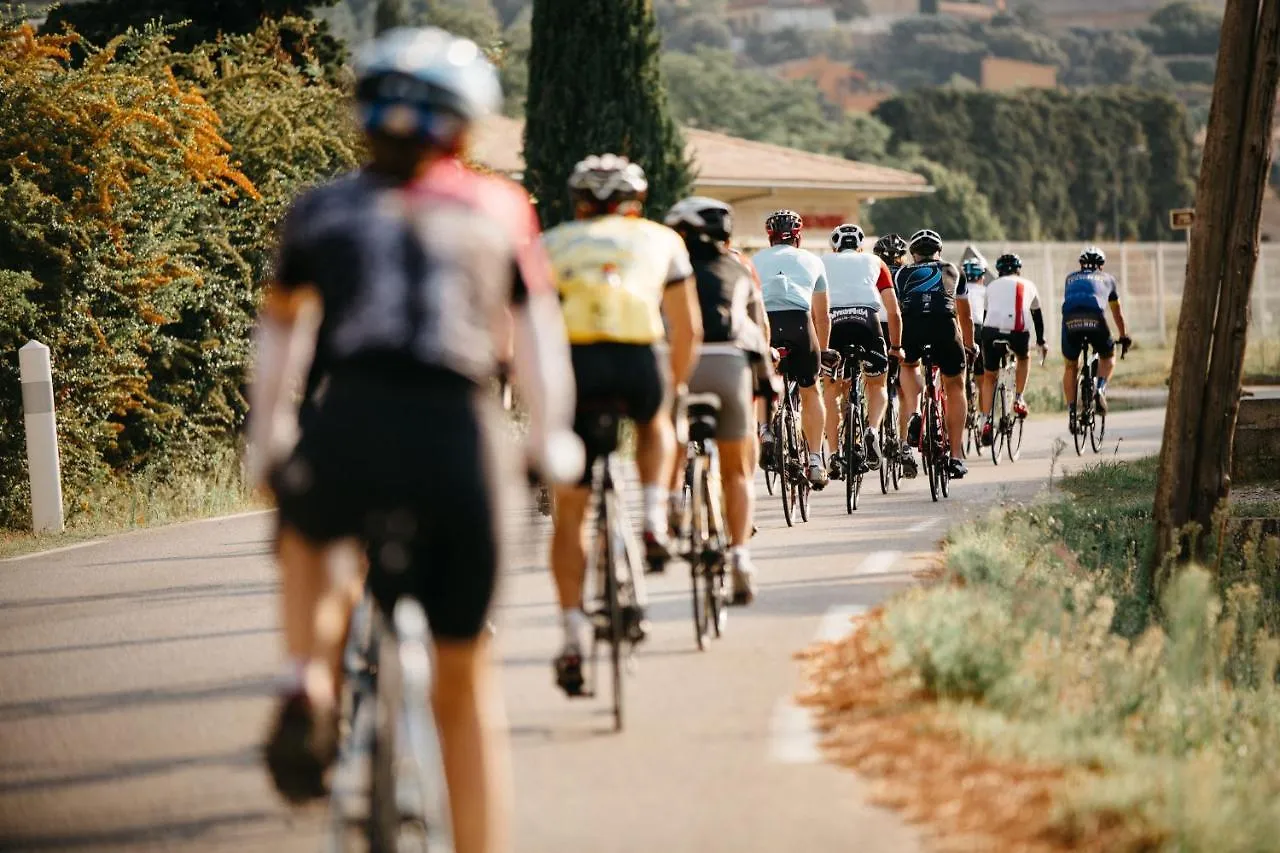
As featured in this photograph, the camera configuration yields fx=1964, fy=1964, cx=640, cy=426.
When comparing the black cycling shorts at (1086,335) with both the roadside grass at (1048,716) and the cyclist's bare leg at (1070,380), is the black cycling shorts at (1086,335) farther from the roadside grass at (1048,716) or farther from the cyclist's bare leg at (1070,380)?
the roadside grass at (1048,716)

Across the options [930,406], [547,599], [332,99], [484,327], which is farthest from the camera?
[332,99]

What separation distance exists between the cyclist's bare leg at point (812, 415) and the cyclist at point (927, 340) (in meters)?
1.93

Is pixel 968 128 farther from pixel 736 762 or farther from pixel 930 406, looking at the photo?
pixel 736 762

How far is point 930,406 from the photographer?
16.0 meters

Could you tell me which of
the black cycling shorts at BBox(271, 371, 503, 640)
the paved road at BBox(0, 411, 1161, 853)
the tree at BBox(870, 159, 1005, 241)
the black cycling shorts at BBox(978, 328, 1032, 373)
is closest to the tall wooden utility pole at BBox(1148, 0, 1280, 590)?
the paved road at BBox(0, 411, 1161, 853)

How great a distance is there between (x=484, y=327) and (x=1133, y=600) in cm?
728

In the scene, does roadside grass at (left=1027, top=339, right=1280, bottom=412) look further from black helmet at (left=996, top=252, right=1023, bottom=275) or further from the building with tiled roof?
the building with tiled roof

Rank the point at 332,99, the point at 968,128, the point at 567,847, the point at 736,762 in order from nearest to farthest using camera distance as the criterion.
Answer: the point at 567,847
the point at 736,762
the point at 332,99
the point at 968,128

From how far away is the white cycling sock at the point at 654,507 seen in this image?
782 centimetres

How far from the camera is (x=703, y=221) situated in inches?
374

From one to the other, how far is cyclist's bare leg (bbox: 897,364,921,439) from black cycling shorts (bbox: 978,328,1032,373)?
3.57m

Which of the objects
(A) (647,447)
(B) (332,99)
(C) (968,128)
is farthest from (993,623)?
(C) (968,128)

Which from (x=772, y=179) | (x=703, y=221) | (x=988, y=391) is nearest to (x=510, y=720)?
(x=703, y=221)

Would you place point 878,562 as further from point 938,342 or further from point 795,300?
point 938,342
